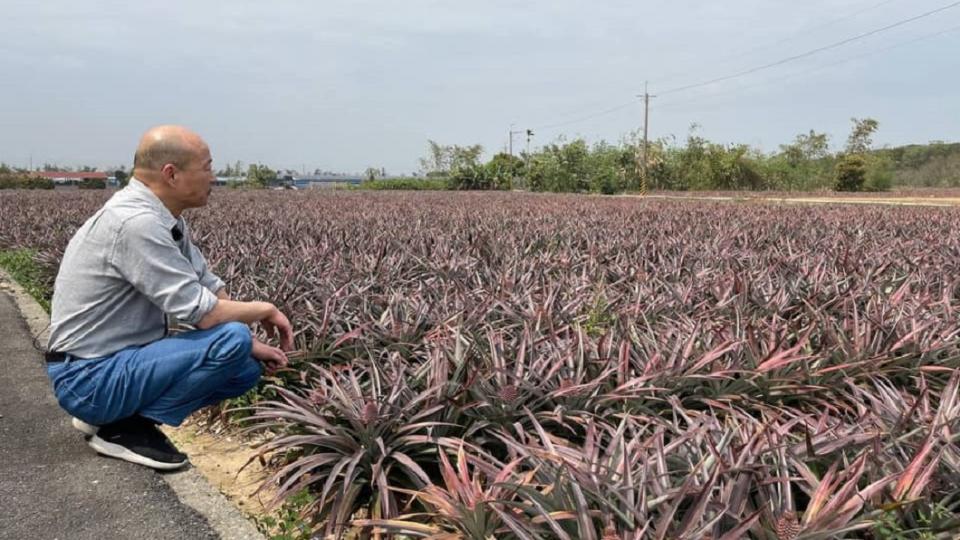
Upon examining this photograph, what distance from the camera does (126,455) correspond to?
9.65ft

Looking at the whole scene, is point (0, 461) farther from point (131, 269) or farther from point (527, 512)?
point (527, 512)

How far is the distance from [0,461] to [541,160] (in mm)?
48515

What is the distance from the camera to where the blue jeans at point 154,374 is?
277 cm

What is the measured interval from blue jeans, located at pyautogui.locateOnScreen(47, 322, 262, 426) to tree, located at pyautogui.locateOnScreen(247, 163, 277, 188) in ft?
178

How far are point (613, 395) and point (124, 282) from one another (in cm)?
194

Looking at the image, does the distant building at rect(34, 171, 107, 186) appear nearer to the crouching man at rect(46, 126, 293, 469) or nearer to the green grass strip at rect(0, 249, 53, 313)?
the green grass strip at rect(0, 249, 53, 313)

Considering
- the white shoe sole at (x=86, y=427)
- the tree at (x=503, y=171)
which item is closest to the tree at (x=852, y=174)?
the tree at (x=503, y=171)

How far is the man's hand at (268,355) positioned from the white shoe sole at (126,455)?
0.54 meters

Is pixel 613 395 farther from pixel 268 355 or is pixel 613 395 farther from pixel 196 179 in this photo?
pixel 196 179

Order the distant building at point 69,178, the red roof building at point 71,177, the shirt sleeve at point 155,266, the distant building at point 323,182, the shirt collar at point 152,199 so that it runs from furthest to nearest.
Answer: the red roof building at point 71,177 < the distant building at point 323,182 < the distant building at point 69,178 < the shirt collar at point 152,199 < the shirt sleeve at point 155,266

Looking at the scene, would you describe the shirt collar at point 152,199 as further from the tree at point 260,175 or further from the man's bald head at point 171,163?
the tree at point 260,175

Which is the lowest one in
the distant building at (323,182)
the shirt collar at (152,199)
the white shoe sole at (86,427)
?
the white shoe sole at (86,427)

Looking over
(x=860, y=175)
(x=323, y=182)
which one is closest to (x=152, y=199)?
(x=860, y=175)

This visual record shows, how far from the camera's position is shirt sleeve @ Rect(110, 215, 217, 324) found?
8.65 feet
